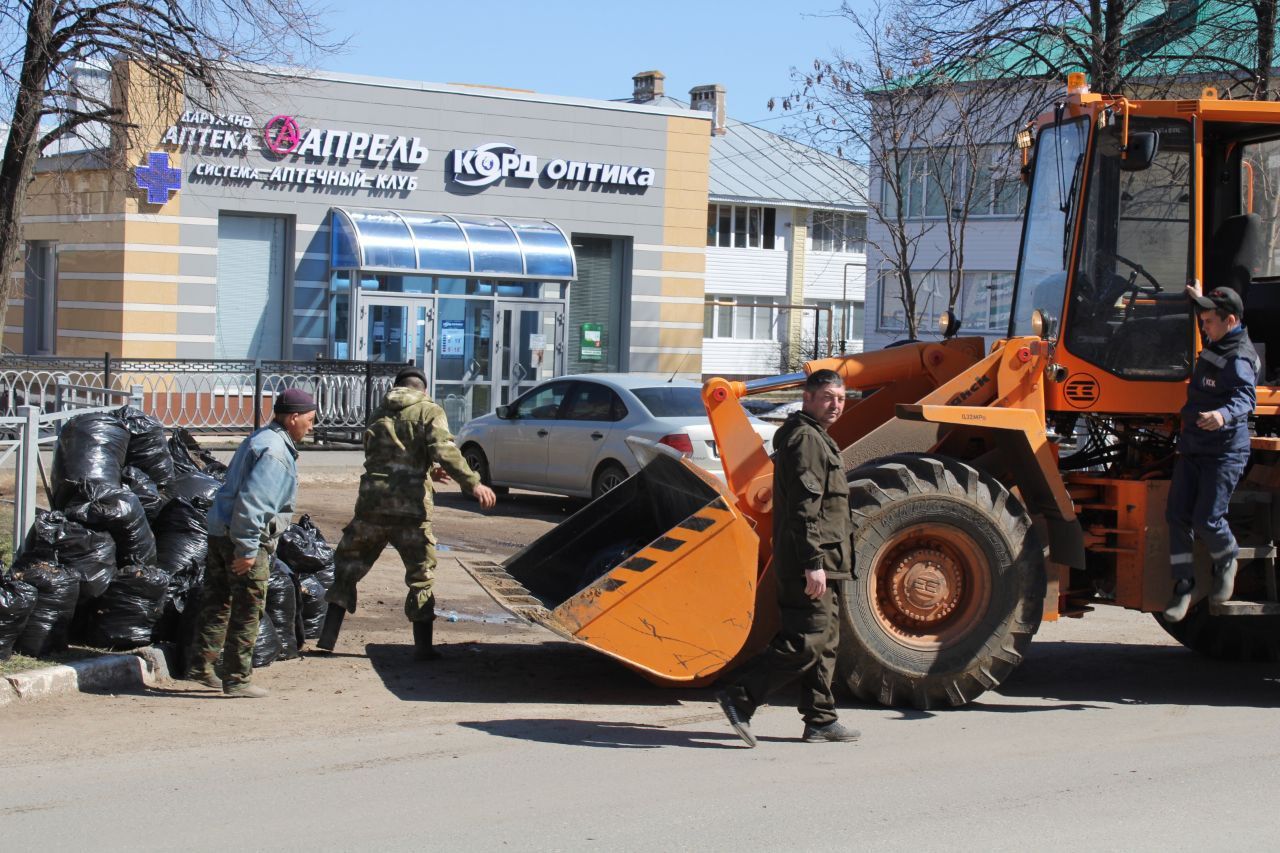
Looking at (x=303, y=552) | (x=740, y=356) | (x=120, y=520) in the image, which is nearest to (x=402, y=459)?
(x=303, y=552)

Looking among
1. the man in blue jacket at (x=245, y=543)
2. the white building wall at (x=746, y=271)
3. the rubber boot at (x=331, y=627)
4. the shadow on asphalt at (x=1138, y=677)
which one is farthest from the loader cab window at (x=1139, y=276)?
the white building wall at (x=746, y=271)

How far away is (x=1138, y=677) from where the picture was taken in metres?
8.57

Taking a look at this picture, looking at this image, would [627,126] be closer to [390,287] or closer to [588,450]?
[390,287]

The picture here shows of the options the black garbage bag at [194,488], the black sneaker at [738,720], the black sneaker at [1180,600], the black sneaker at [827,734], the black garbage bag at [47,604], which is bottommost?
the black sneaker at [827,734]

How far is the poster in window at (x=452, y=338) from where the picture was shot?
2494 cm

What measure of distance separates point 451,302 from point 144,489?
16.1 metres

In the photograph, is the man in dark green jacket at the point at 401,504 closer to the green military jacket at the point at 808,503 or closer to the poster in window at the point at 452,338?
the green military jacket at the point at 808,503

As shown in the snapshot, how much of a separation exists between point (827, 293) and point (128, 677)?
1740 inches

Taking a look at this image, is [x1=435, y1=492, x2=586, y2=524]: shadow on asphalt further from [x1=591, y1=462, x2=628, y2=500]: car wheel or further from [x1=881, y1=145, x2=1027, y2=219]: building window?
[x1=881, y1=145, x2=1027, y2=219]: building window

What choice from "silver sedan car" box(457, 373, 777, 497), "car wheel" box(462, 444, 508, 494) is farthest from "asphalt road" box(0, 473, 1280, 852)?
"car wheel" box(462, 444, 508, 494)

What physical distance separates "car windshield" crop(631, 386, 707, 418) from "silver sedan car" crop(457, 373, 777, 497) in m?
0.01

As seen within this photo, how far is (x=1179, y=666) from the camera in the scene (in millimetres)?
8938

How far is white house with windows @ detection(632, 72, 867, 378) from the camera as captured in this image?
4700 centimetres

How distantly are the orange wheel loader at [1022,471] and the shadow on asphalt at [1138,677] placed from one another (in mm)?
391
